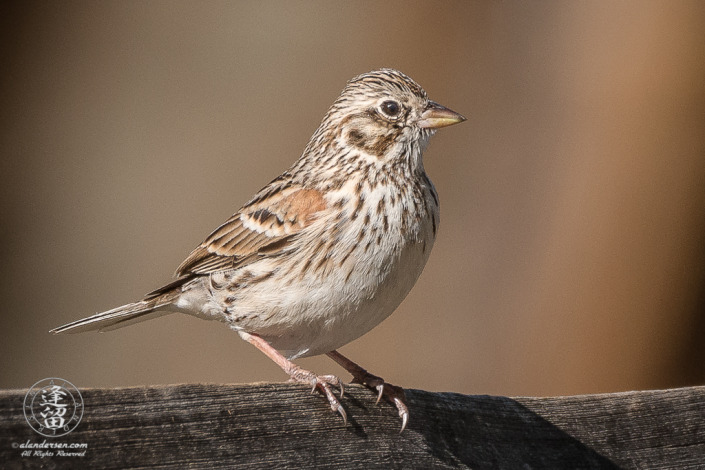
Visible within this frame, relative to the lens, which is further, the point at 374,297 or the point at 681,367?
the point at 681,367

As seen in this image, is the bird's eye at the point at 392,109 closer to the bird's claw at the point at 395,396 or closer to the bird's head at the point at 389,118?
the bird's head at the point at 389,118

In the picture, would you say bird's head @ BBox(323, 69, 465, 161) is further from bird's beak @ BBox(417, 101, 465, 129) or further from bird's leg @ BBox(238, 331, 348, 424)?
bird's leg @ BBox(238, 331, 348, 424)

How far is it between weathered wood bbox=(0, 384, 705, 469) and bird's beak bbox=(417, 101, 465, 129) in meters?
1.22

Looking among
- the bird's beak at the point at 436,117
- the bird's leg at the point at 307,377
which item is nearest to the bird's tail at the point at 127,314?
the bird's leg at the point at 307,377

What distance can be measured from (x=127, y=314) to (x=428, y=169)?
104 inches

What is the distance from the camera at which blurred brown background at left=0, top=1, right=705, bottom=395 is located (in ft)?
20.2

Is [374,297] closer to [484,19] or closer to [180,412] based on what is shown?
[180,412]

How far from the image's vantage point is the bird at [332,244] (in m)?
3.88

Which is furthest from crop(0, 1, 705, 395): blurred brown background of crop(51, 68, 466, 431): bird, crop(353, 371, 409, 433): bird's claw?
crop(353, 371, 409, 433): bird's claw

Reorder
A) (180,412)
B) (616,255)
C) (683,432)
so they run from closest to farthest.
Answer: (180,412) < (683,432) < (616,255)

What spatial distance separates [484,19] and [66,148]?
2.91 m

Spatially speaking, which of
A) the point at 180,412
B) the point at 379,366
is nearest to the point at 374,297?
the point at 180,412

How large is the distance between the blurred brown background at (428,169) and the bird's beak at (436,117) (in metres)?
2.15

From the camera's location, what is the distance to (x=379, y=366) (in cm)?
643
